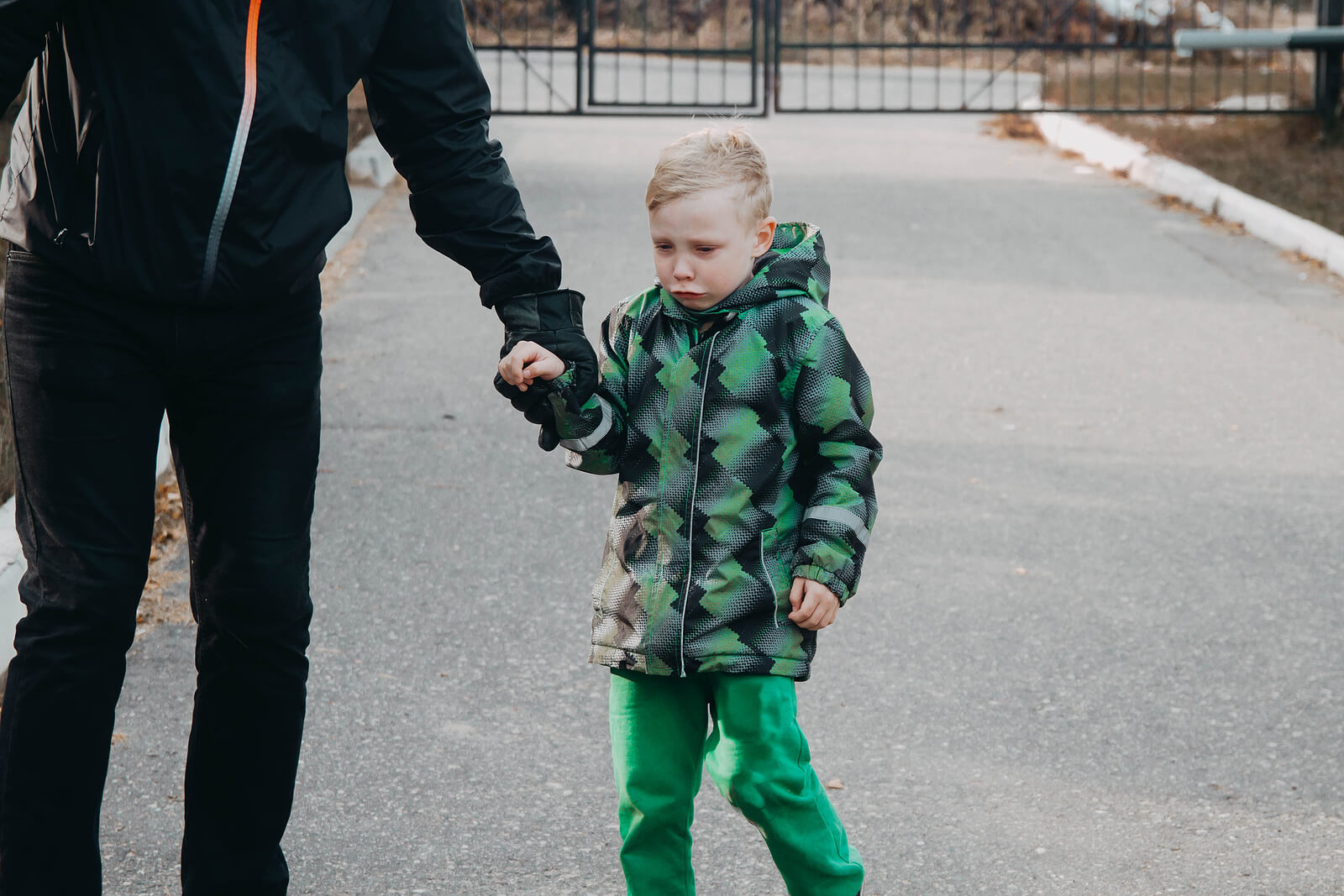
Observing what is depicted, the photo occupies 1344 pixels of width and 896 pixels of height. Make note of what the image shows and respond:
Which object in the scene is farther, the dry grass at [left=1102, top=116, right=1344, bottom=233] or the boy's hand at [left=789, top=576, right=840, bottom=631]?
the dry grass at [left=1102, top=116, right=1344, bottom=233]

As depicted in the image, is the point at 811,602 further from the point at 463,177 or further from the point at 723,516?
the point at 463,177

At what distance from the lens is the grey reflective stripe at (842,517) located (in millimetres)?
2469

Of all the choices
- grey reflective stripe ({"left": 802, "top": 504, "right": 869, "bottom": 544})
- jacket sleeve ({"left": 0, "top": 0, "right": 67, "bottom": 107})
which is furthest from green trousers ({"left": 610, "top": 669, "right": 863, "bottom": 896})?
jacket sleeve ({"left": 0, "top": 0, "right": 67, "bottom": 107})

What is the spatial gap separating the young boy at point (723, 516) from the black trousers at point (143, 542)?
411 mm

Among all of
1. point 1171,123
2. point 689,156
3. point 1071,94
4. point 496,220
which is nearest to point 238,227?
point 496,220

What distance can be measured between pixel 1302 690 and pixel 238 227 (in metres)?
2.72

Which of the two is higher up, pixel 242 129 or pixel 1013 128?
pixel 1013 128

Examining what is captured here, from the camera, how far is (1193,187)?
11.0 m

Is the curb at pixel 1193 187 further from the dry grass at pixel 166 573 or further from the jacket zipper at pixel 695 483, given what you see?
the jacket zipper at pixel 695 483

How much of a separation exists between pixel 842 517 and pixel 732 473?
0.57 feet

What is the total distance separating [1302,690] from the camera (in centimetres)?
392

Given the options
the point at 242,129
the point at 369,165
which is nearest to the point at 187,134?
the point at 242,129

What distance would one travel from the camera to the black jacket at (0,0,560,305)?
227 cm

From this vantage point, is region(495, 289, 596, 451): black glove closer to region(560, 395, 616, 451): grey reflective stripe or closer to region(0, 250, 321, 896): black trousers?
region(560, 395, 616, 451): grey reflective stripe
